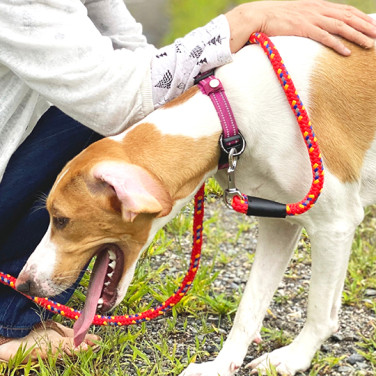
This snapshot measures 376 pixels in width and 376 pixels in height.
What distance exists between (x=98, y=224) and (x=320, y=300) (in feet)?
2.97

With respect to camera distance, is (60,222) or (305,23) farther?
(305,23)

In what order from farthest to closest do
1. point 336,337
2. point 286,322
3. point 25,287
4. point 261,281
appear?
point 286,322 < point 336,337 < point 261,281 < point 25,287

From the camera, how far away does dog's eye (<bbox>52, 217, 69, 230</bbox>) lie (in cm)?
247

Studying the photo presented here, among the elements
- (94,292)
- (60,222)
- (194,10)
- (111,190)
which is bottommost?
(194,10)

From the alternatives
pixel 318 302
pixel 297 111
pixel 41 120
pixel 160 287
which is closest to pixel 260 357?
pixel 318 302

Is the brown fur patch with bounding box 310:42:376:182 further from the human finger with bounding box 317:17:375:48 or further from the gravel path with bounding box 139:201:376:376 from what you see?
the gravel path with bounding box 139:201:376:376

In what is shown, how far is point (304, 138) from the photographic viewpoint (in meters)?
2.46

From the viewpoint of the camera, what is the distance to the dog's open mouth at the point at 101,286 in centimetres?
262

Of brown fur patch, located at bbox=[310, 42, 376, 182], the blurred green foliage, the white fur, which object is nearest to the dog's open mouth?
the white fur

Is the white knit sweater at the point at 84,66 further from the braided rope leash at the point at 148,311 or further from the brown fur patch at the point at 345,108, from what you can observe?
the braided rope leash at the point at 148,311

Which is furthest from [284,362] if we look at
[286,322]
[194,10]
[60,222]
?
[194,10]

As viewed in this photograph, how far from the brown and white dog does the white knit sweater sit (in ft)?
0.35

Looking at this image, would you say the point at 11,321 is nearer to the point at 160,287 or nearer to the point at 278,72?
the point at 160,287

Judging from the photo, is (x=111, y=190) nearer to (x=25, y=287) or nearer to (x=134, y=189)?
(x=134, y=189)
